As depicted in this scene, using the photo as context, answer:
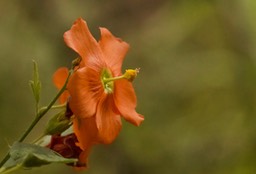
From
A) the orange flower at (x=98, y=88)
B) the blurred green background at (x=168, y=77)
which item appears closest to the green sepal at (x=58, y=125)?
the orange flower at (x=98, y=88)

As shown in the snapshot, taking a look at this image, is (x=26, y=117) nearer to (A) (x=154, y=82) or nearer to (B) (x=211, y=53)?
Answer: (A) (x=154, y=82)

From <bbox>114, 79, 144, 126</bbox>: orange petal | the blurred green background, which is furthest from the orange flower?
the blurred green background

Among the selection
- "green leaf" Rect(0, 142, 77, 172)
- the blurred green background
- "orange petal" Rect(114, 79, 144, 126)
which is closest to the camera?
"green leaf" Rect(0, 142, 77, 172)

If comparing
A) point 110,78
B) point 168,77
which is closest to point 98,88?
point 110,78

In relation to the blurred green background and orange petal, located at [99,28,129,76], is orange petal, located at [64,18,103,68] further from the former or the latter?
the blurred green background

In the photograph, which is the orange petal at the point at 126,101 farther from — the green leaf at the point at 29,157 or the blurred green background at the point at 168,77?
the blurred green background at the point at 168,77

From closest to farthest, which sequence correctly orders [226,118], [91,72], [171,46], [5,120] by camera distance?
[91,72] → [5,120] → [226,118] → [171,46]

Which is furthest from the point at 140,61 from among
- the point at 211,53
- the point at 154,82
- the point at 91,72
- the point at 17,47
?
the point at 91,72
